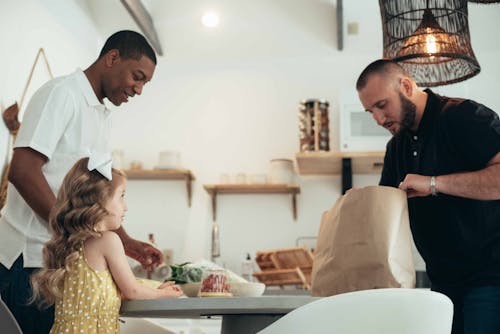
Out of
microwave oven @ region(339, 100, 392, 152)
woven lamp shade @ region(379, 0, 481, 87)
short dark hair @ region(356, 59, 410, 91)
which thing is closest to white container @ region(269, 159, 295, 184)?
microwave oven @ region(339, 100, 392, 152)

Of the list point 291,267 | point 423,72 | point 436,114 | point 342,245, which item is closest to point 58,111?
point 342,245

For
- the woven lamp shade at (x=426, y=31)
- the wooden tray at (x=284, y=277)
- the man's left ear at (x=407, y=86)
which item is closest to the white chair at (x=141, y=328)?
the man's left ear at (x=407, y=86)

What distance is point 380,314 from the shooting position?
4.45 feet

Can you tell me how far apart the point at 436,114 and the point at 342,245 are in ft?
1.80

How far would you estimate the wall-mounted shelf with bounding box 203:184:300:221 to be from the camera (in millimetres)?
4547

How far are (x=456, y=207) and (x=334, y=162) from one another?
2519 millimetres

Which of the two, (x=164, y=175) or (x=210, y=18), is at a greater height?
(x=210, y=18)

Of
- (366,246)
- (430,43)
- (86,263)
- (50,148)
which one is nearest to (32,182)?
(50,148)

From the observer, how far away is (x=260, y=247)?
4656 millimetres

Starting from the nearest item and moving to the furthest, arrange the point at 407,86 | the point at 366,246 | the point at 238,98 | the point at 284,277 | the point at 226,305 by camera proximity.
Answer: the point at 226,305 < the point at 366,246 < the point at 407,86 < the point at 284,277 < the point at 238,98

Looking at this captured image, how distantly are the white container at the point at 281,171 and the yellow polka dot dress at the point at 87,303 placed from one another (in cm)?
290

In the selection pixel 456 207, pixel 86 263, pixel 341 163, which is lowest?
pixel 86 263

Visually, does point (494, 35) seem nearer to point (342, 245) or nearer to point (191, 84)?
point (191, 84)

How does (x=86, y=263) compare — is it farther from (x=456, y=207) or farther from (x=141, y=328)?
(x=456, y=207)
